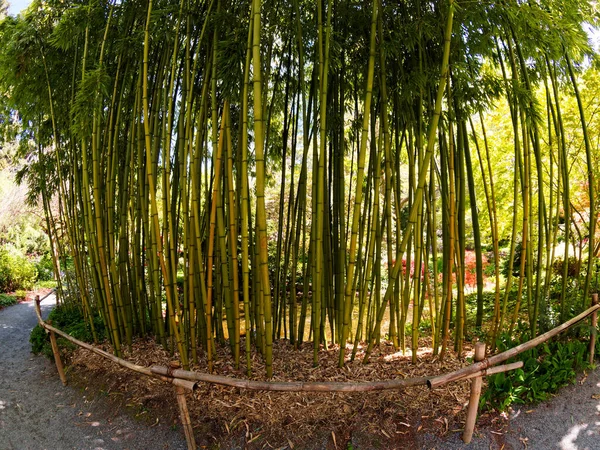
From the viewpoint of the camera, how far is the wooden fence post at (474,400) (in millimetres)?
2002

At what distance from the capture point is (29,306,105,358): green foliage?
3.42m

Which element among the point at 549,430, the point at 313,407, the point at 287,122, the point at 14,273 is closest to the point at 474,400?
the point at 549,430

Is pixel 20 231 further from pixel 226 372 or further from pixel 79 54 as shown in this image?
pixel 226 372

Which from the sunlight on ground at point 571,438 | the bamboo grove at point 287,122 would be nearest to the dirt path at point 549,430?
the sunlight on ground at point 571,438

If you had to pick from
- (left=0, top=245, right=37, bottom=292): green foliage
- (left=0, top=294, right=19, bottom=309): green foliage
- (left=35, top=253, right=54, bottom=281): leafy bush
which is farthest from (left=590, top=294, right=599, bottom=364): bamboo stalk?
(left=35, top=253, right=54, bottom=281): leafy bush

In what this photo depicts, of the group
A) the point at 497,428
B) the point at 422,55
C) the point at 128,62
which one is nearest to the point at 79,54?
the point at 128,62

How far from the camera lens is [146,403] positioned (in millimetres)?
2529

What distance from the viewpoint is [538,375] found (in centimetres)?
246

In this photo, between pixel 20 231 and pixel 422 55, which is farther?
pixel 20 231

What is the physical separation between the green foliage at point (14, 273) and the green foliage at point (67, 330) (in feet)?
10.3

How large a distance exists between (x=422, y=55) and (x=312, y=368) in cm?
191

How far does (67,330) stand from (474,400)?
313 cm

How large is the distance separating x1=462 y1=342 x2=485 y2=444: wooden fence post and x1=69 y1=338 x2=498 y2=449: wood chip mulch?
100 mm

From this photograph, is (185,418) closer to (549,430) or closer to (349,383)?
(349,383)
